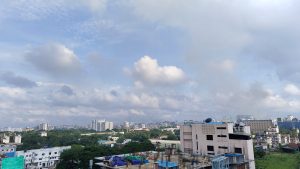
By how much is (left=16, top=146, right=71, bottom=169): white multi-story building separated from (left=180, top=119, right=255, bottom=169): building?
3045 cm

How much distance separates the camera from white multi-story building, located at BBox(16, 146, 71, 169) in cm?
5275

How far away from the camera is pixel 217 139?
34188mm

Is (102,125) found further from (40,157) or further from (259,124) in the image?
(40,157)

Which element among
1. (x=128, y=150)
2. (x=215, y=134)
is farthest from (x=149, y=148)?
(x=215, y=134)

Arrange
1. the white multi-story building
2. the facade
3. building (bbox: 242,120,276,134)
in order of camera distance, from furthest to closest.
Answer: the facade
building (bbox: 242,120,276,134)
the white multi-story building

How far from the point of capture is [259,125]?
4058 inches

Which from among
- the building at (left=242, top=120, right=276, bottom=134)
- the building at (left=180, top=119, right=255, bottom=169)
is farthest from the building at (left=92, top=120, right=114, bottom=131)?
the building at (left=180, top=119, right=255, bottom=169)

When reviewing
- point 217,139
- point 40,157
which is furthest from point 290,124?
point 40,157

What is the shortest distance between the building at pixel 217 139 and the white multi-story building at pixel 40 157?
30449 millimetres

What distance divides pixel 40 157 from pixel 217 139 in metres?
38.3

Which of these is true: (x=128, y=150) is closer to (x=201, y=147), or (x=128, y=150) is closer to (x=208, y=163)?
(x=201, y=147)

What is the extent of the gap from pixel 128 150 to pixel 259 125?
2912 inches

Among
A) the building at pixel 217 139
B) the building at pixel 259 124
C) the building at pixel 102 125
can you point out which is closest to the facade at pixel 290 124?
the building at pixel 259 124

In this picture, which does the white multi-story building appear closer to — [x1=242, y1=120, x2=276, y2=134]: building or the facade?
[x1=242, y1=120, x2=276, y2=134]: building
